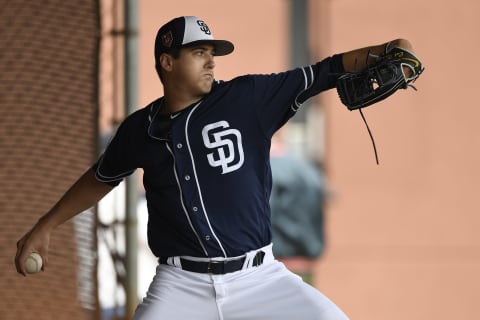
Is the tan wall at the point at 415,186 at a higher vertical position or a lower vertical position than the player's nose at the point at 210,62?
lower

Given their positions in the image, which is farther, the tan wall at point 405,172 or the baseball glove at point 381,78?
the tan wall at point 405,172

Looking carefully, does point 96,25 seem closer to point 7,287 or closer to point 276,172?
point 7,287

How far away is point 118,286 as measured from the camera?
19.4 feet

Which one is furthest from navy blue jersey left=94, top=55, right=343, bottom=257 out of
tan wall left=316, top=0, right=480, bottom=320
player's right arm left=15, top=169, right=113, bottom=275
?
tan wall left=316, top=0, right=480, bottom=320

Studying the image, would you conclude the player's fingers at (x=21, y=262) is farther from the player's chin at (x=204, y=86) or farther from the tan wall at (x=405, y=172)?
the tan wall at (x=405, y=172)

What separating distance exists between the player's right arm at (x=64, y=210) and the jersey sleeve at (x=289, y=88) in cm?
71

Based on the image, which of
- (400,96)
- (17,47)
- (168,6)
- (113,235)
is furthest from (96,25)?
(400,96)

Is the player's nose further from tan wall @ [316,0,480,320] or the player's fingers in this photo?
tan wall @ [316,0,480,320]

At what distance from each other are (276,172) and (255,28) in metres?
2.04

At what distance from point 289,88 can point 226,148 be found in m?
0.31

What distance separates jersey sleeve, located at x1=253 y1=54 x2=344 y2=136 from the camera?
380cm

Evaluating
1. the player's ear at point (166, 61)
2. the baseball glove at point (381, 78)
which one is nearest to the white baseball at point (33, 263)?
the player's ear at point (166, 61)

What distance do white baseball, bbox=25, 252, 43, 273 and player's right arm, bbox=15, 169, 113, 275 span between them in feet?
0.18

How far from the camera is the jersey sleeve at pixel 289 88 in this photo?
3.80 metres
